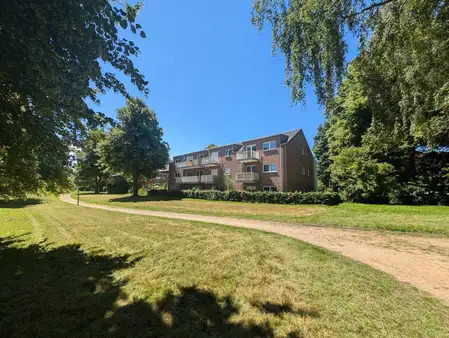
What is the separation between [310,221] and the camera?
11336mm

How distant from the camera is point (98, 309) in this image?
3260 mm

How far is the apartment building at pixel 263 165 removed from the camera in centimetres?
2697

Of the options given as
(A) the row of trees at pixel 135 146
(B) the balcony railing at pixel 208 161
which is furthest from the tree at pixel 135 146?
(B) the balcony railing at pixel 208 161

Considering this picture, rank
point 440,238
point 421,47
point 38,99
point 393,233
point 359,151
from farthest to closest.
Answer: point 359,151, point 393,233, point 440,238, point 421,47, point 38,99

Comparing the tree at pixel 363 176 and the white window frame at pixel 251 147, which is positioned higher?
the white window frame at pixel 251 147

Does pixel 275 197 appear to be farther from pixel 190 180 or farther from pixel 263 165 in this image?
pixel 190 180

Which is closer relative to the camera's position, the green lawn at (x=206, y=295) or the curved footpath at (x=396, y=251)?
the green lawn at (x=206, y=295)

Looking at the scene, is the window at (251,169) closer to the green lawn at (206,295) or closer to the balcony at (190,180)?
the balcony at (190,180)

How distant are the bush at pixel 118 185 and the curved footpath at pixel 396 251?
130ft

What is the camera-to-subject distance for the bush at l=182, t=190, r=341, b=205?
19.3 meters

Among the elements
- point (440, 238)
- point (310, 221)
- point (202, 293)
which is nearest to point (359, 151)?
point (310, 221)

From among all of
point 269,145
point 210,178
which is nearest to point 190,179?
point 210,178

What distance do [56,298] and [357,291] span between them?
200 inches

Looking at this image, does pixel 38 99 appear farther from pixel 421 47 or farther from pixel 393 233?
pixel 393 233
